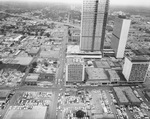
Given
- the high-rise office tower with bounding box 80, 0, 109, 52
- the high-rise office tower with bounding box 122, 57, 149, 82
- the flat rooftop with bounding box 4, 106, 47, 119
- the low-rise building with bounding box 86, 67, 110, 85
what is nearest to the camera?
the flat rooftop with bounding box 4, 106, 47, 119

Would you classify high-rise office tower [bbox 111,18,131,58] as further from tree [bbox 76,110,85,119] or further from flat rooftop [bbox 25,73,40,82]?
tree [bbox 76,110,85,119]

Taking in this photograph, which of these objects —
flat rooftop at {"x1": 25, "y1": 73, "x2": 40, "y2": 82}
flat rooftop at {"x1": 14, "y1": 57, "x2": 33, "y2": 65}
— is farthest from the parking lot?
flat rooftop at {"x1": 14, "y1": 57, "x2": 33, "y2": 65}

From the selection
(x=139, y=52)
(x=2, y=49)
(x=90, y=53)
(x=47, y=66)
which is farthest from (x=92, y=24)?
(x=2, y=49)

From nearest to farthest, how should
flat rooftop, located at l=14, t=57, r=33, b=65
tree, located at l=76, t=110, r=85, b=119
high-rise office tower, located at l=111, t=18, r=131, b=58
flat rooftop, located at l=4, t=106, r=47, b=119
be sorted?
flat rooftop, located at l=4, t=106, r=47, b=119
tree, located at l=76, t=110, r=85, b=119
flat rooftop, located at l=14, t=57, r=33, b=65
high-rise office tower, located at l=111, t=18, r=131, b=58

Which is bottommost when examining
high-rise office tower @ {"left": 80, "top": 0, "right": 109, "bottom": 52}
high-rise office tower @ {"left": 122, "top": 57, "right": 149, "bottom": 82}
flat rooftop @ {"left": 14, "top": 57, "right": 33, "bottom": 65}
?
flat rooftop @ {"left": 14, "top": 57, "right": 33, "bottom": 65}

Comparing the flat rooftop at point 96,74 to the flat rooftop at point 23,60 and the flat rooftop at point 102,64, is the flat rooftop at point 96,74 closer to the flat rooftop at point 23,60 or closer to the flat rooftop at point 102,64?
Answer: the flat rooftop at point 102,64

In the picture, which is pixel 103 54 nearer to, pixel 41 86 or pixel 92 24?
pixel 92 24
